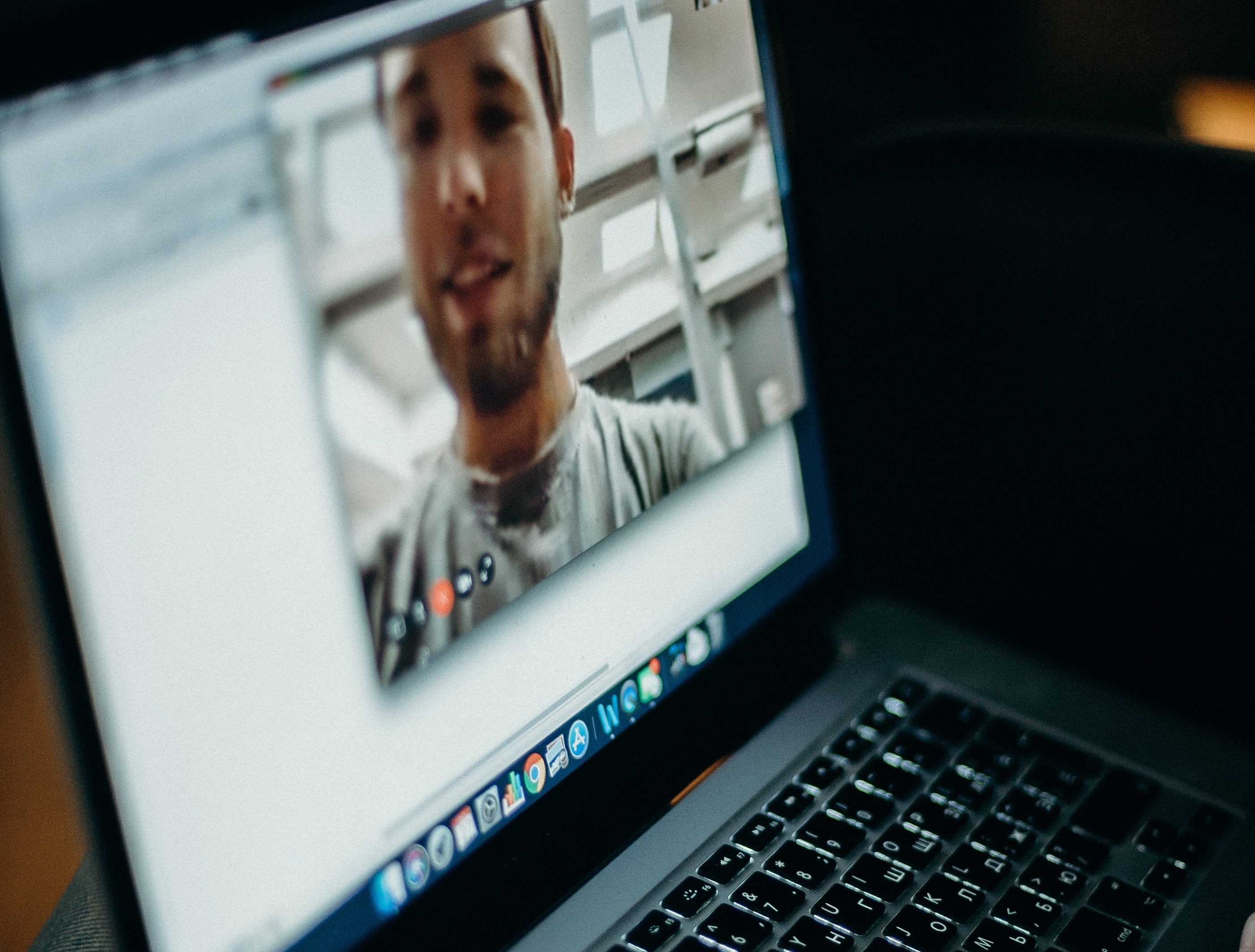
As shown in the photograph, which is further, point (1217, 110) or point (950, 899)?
point (1217, 110)

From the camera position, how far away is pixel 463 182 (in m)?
0.41

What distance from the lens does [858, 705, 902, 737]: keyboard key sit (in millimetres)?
549

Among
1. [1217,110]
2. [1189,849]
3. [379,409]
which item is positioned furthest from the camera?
[1217,110]

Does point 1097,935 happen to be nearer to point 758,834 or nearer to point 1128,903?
point 1128,903

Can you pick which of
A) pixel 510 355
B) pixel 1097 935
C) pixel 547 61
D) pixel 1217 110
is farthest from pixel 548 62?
pixel 1217 110

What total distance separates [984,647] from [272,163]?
422 millimetres

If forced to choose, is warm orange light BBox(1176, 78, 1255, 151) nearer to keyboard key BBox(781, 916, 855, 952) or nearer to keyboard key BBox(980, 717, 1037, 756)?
keyboard key BBox(980, 717, 1037, 756)

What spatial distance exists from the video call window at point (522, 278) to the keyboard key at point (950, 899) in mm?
182

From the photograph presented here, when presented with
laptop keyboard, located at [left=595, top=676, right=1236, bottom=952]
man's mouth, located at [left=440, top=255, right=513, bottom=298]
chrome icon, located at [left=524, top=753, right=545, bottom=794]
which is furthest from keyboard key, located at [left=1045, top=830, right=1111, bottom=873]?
man's mouth, located at [left=440, top=255, right=513, bottom=298]

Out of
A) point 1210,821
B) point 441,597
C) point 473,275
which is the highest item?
point 473,275

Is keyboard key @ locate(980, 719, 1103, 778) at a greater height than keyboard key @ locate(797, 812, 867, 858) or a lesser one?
lesser

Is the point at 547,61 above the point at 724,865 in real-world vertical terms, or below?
above

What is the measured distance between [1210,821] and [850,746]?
0.48 ft

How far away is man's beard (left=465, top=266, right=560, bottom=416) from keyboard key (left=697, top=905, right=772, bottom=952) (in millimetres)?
202
